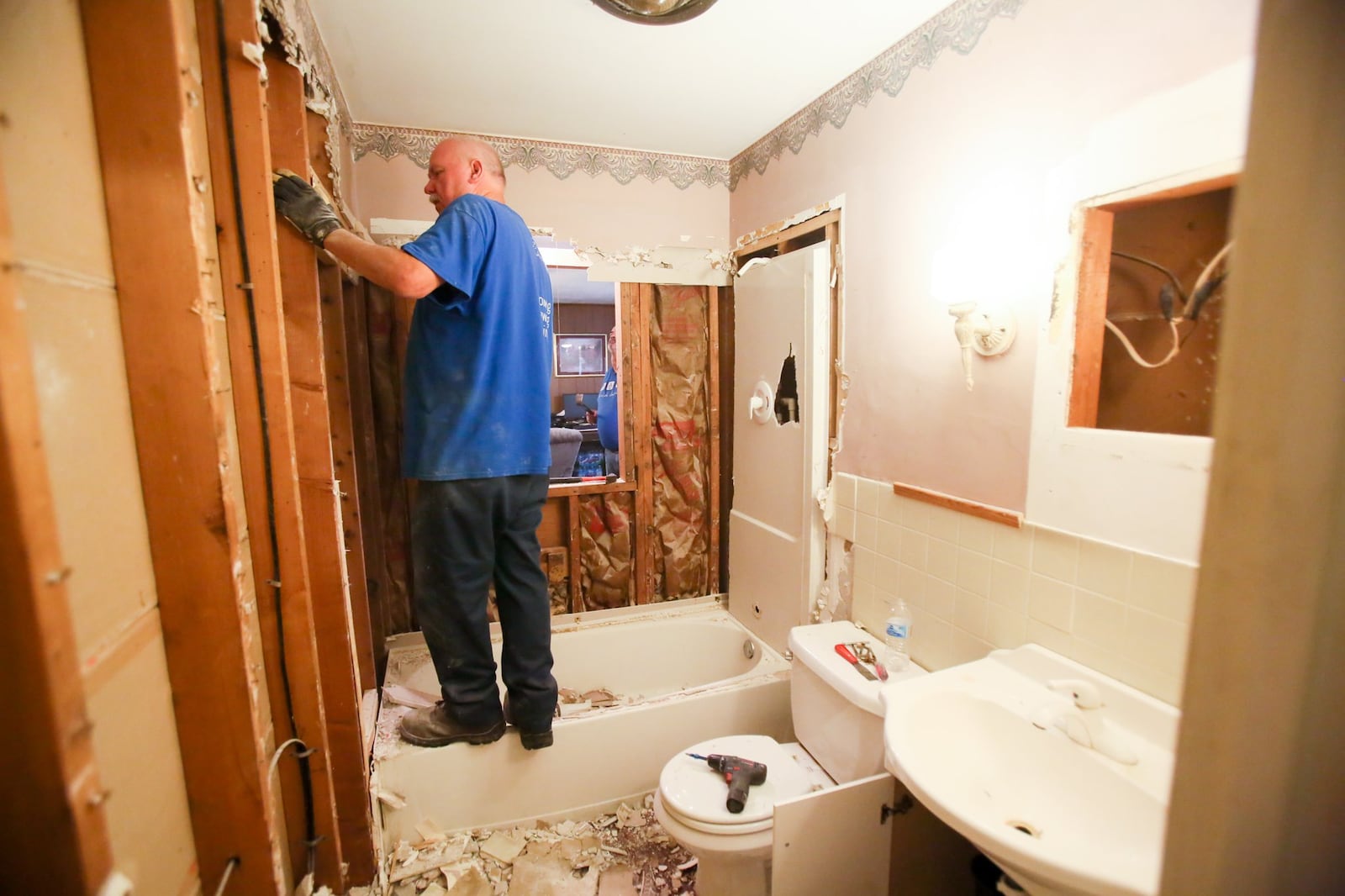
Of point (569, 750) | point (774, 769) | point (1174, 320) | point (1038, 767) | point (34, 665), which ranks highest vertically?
Result: point (1174, 320)

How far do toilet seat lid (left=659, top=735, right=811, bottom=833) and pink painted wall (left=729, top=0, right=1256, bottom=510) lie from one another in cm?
84

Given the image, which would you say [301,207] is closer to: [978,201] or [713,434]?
[978,201]

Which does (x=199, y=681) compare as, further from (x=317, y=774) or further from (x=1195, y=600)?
(x=1195, y=600)

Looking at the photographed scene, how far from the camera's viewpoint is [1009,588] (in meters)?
1.20

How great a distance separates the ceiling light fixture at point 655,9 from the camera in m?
1.33

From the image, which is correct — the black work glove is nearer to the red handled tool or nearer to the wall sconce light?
the wall sconce light

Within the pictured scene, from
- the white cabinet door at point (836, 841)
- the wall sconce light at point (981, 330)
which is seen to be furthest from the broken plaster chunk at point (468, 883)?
the wall sconce light at point (981, 330)

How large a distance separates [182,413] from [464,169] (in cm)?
105

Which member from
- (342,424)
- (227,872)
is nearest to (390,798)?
(227,872)

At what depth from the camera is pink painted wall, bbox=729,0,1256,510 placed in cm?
98

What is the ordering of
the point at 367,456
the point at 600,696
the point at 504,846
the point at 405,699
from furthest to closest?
the point at 600,696 → the point at 367,456 → the point at 405,699 → the point at 504,846

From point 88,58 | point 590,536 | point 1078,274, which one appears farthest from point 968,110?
point 590,536

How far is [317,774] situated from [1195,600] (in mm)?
1312

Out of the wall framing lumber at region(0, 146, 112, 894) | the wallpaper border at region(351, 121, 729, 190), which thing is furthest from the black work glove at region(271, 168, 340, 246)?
the wallpaper border at region(351, 121, 729, 190)
